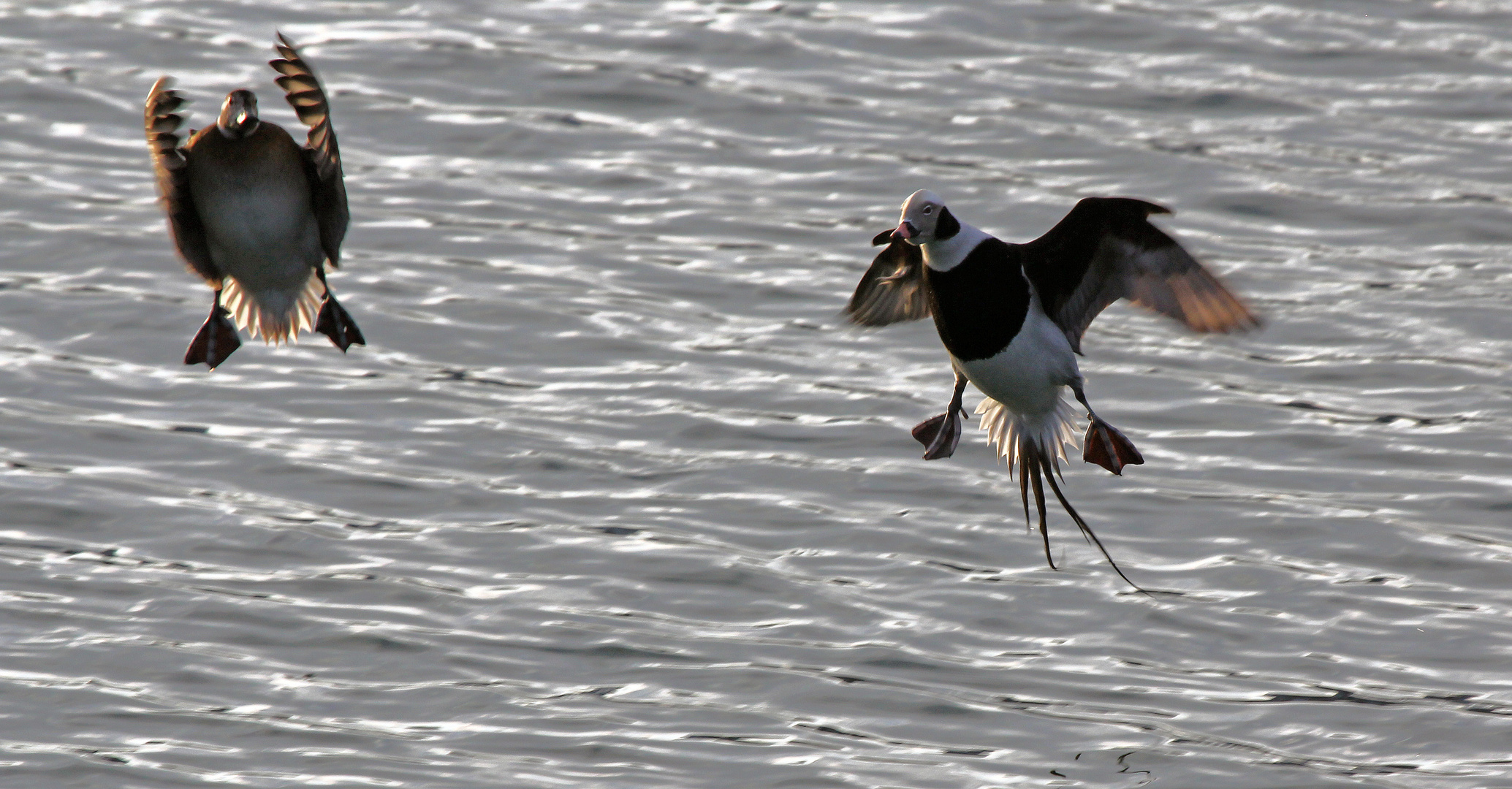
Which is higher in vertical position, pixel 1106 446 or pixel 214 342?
pixel 214 342

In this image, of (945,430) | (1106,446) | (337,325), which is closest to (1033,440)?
(945,430)

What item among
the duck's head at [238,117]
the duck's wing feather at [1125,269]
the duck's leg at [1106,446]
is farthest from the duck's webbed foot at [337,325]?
the duck's leg at [1106,446]

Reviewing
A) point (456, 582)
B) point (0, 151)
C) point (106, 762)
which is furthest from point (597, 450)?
point (0, 151)

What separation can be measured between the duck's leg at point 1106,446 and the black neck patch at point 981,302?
14.4 inches

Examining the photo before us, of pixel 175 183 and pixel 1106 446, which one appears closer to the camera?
pixel 175 183

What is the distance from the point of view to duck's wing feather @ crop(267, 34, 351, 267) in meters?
6.62

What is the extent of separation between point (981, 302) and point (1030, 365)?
1.01 feet

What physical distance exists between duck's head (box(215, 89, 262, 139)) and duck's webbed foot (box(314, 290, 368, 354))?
0.68 m

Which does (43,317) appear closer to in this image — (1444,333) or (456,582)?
(456,582)

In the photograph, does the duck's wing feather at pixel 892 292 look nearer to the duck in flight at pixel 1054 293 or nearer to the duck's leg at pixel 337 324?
the duck in flight at pixel 1054 293

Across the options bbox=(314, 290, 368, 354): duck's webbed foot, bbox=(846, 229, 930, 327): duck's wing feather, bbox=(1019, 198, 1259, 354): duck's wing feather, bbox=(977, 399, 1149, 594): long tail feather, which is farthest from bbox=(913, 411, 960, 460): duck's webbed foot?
bbox=(314, 290, 368, 354): duck's webbed foot

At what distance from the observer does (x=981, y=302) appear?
7.25m

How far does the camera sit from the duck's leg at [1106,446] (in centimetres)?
739

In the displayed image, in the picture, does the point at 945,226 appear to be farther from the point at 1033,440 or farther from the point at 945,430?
the point at 1033,440
